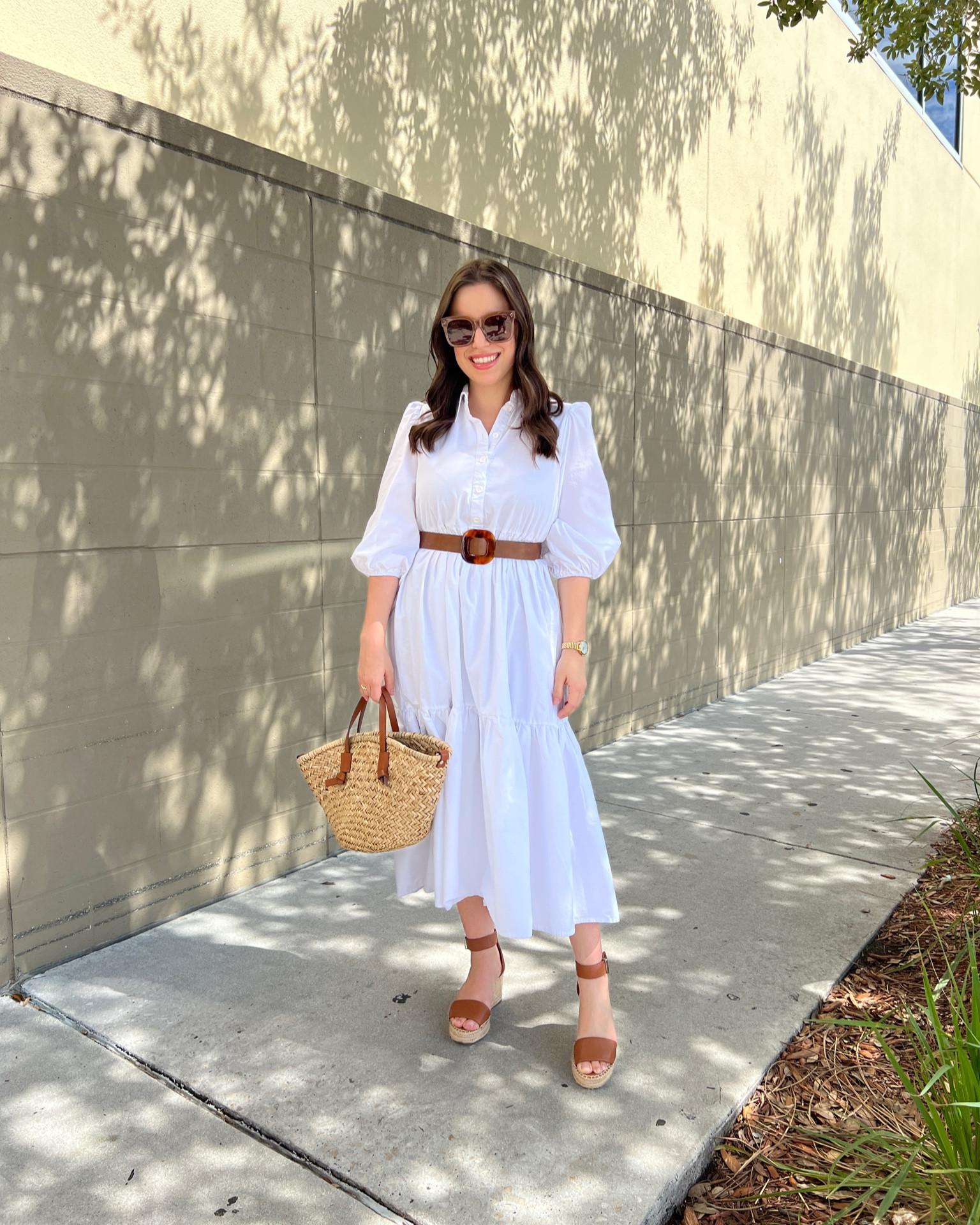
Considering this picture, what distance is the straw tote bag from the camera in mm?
2375

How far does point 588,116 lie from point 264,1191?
5683 mm

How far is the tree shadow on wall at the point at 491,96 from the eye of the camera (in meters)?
3.83

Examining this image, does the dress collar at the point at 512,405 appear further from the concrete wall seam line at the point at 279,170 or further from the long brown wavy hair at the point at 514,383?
the concrete wall seam line at the point at 279,170

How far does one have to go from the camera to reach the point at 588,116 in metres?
5.98

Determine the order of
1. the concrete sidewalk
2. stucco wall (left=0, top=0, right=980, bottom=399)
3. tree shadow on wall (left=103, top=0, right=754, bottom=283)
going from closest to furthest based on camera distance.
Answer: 1. the concrete sidewalk
2. stucco wall (left=0, top=0, right=980, bottom=399)
3. tree shadow on wall (left=103, top=0, right=754, bottom=283)

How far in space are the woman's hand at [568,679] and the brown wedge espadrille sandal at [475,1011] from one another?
713 millimetres

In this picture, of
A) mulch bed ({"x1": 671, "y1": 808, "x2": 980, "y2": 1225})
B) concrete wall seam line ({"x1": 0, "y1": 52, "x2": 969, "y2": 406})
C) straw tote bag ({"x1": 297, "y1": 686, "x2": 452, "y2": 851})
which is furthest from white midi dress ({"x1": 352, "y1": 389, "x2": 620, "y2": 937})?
concrete wall seam line ({"x1": 0, "y1": 52, "x2": 969, "y2": 406})

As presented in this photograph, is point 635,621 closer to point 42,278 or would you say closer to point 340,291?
point 340,291

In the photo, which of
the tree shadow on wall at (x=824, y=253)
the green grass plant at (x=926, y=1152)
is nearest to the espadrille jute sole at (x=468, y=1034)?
the green grass plant at (x=926, y=1152)

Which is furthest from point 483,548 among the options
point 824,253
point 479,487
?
point 824,253

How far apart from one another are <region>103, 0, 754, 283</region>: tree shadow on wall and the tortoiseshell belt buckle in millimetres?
2161

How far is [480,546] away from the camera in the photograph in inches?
99.3

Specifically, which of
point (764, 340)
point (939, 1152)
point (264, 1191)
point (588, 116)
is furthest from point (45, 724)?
point (764, 340)

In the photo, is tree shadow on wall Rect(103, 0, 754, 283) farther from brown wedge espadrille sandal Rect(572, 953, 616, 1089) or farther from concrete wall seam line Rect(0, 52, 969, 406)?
brown wedge espadrille sandal Rect(572, 953, 616, 1089)
